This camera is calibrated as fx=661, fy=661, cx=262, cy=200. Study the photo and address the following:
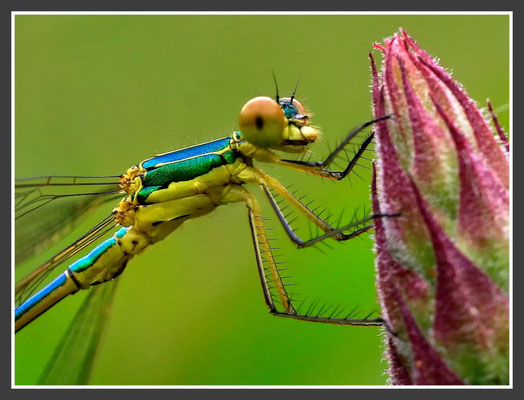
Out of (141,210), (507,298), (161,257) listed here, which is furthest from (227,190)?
(507,298)

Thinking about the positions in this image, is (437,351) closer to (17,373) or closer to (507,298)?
(507,298)

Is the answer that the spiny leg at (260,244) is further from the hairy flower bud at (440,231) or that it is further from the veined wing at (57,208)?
the hairy flower bud at (440,231)

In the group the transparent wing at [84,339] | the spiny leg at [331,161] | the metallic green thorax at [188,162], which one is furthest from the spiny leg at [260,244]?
the transparent wing at [84,339]

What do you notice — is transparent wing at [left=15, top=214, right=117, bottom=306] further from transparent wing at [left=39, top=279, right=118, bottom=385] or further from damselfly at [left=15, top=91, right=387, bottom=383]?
transparent wing at [left=39, top=279, right=118, bottom=385]

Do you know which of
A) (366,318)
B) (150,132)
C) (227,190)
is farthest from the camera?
(150,132)

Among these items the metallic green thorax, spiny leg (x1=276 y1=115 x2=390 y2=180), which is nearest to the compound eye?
spiny leg (x1=276 y1=115 x2=390 y2=180)

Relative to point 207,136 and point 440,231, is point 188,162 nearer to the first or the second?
point 207,136
